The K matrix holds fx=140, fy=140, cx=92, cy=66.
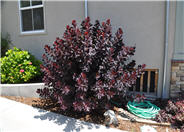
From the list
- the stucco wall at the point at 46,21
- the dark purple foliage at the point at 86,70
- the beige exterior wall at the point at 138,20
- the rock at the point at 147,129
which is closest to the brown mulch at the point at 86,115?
the rock at the point at 147,129

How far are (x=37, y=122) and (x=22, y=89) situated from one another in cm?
149

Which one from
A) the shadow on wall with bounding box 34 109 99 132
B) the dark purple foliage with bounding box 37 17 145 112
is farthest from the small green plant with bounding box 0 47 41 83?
the shadow on wall with bounding box 34 109 99 132

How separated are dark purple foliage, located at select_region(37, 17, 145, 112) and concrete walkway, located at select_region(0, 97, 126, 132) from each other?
0.32 metres

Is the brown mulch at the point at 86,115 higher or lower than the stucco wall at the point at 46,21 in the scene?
lower

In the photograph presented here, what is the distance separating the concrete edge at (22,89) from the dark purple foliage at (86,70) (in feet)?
3.38

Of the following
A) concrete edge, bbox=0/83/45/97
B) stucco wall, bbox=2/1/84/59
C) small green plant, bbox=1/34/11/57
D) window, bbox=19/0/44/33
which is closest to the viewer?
concrete edge, bbox=0/83/45/97

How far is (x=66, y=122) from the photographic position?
275 centimetres

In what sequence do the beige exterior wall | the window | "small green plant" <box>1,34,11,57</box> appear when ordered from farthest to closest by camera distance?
1. "small green plant" <box>1,34,11,57</box>
2. the window
3. the beige exterior wall

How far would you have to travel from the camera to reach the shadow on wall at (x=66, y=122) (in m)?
2.58

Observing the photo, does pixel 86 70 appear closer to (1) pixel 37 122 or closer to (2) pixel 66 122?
(2) pixel 66 122

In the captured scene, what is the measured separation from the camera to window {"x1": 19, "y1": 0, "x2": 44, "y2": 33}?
5073mm

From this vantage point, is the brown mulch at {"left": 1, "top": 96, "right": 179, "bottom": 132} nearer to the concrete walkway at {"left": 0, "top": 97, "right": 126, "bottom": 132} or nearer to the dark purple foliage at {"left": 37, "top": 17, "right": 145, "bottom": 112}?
the concrete walkway at {"left": 0, "top": 97, "right": 126, "bottom": 132}

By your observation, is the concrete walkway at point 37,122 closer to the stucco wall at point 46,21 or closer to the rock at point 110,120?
the rock at point 110,120

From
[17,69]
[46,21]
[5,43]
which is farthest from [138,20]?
[5,43]
